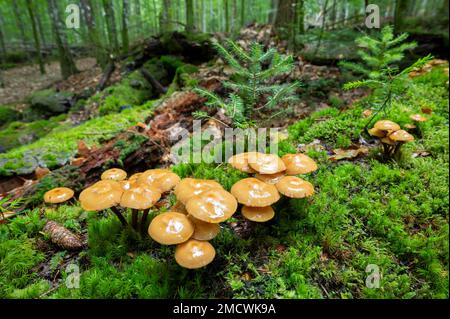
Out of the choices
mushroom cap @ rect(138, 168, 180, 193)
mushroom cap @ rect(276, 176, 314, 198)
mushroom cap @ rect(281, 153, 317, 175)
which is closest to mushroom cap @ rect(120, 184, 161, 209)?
mushroom cap @ rect(138, 168, 180, 193)

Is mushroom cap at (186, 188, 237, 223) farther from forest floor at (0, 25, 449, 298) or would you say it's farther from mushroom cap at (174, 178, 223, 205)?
forest floor at (0, 25, 449, 298)

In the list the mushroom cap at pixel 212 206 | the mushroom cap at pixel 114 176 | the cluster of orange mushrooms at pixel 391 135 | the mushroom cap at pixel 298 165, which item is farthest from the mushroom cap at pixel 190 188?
the cluster of orange mushrooms at pixel 391 135

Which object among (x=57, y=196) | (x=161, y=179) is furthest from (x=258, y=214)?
(x=57, y=196)

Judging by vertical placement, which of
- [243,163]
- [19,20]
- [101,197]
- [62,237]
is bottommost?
[62,237]

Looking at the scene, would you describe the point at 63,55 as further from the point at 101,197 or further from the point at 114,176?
the point at 101,197

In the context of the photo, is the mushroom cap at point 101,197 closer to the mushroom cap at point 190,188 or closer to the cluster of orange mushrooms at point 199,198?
the cluster of orange mushrooms at point 199,198

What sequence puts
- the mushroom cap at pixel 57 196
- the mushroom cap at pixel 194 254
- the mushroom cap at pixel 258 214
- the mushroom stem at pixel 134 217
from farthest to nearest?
the mushroom cap at pixel 57 196 < the mushroom stem at pixel 134 217 < the mushroom cap at pixel 258 214 < the mushroom cap at pixel 194 254

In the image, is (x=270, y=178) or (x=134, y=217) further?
(x=134, y=217)

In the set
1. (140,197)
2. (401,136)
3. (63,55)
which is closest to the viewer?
(140,197)
